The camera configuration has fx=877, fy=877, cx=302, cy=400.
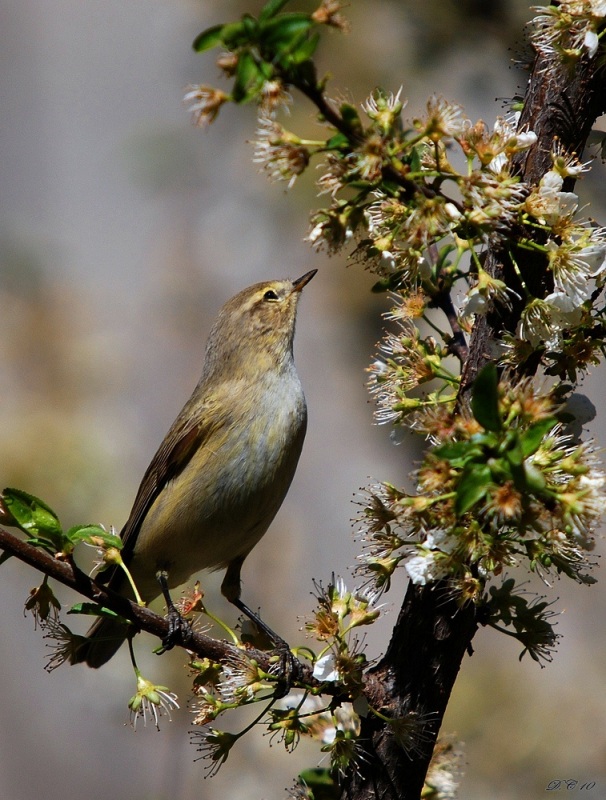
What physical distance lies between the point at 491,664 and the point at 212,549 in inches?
75.2

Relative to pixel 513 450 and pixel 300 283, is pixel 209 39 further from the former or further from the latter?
pixel 300 283

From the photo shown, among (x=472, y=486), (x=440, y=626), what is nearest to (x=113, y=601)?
(x=440, y=626)

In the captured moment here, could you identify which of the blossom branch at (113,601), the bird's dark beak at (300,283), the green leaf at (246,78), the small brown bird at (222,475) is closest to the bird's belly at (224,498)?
the small brown bird at (222,475)

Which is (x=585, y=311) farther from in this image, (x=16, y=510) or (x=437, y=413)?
(x=16, y=510)

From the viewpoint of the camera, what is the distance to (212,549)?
3969mm

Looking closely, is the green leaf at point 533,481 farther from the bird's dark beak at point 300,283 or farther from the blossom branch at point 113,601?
the bird's dark beak at point 300,283

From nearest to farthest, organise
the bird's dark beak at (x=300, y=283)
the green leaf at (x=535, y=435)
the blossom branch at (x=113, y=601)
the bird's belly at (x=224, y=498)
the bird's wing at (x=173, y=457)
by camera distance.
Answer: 1. the green leaf at (x=535, y=435)
2. the blossom branch at (x=113, y=601)
3. the bird's belly at (x=224, y=498)
4. the bird's wing at (x=173, y=457)
5. the bird's dark beak at (x=300, y=283)

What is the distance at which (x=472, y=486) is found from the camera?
1.47 m

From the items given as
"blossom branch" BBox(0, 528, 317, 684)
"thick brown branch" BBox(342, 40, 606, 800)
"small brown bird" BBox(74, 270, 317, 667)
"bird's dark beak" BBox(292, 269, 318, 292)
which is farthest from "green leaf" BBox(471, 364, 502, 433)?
"bird's dark beak" BBox(292, 269, 318, 292)

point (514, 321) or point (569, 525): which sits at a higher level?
point (514, 321)

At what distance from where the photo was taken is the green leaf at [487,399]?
4.56 feet

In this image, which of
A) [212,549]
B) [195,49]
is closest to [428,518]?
→ [195,49]

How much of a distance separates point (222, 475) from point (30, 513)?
1.76 meters

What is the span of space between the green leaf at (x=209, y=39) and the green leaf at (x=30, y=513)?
1126mm
